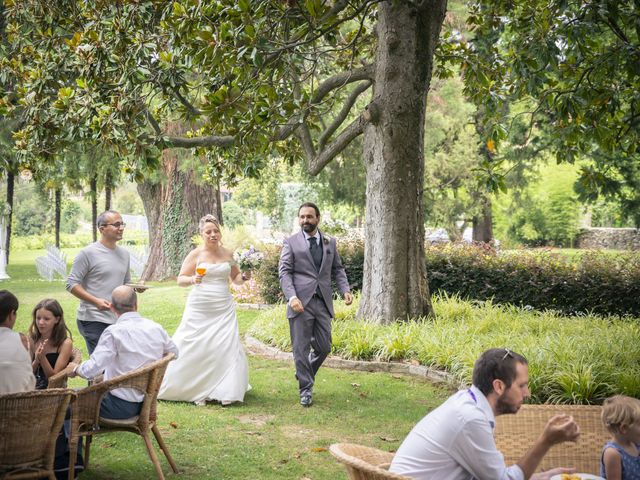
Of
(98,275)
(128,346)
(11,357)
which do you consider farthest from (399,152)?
(11,357)

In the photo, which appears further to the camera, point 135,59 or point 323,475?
point 135,59

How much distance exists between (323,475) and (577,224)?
45.5 metres

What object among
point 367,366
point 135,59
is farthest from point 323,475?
point 135,59

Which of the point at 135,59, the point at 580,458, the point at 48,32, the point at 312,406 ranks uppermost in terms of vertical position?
the point at 48,32

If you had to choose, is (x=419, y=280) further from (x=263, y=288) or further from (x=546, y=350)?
(x=263, y=288)

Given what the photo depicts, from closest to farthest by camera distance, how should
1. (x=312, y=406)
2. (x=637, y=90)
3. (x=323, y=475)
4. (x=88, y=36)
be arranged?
(x=323, y=475)
(x=312, y=406)
(x=88, y=36)
(x=637, y=90)

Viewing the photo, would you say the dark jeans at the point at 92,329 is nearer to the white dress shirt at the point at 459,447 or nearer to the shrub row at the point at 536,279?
the white dress shirt at the point at 459,447

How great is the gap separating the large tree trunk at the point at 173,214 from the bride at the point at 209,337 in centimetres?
1475

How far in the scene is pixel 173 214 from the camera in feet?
77.7

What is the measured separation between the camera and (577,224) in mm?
48562

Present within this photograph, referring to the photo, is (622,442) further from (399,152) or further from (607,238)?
(607,238)

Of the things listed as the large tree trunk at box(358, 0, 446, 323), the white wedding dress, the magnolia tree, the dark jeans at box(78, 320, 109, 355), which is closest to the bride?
the white wedding dress

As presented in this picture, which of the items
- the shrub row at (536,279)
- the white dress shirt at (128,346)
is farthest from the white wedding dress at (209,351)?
the shrub row at (536,279)

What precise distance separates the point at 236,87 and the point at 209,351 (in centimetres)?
299
